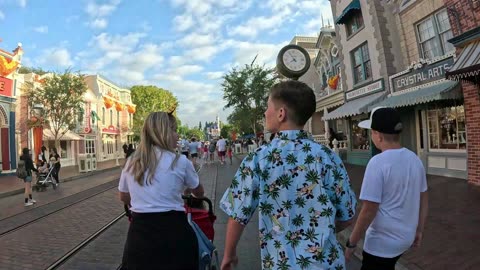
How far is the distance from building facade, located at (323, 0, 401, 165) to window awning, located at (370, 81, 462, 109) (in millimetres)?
2033

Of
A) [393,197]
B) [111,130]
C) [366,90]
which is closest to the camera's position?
[393,197]

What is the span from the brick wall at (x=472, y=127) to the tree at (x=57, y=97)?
951 inches

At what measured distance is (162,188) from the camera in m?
2.66

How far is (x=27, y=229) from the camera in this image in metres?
8.01

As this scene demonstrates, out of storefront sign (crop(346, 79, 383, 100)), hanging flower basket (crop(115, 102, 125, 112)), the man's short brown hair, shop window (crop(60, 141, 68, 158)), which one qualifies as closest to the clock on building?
the man's short brown hair

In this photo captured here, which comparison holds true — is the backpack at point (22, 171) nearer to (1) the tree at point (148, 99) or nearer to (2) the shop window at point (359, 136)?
(2) the shop window at point (359, 136)

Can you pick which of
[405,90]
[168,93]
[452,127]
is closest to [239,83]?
[405,90]

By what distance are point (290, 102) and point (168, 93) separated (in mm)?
73552

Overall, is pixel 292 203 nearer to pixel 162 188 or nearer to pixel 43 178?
pixel 162 188

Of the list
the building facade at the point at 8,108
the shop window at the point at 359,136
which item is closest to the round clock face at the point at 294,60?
the shop window at the point at 359,136

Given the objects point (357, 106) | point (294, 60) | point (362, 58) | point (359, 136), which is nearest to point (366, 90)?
point (357, 106)

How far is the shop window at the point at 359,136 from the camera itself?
17.7 m

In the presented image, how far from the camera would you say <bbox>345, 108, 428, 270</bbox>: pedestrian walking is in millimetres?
2672

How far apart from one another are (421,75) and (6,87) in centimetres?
2262
